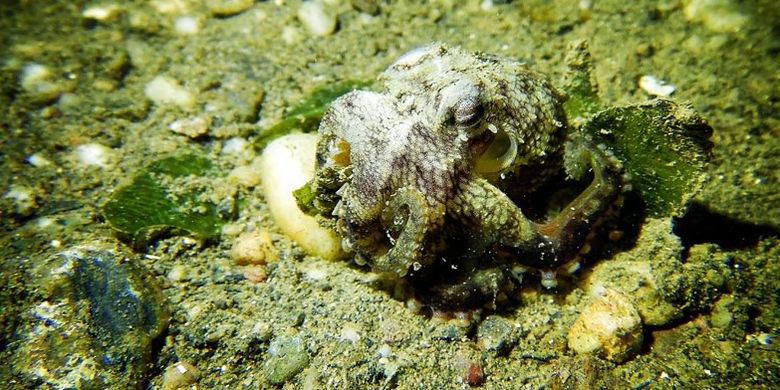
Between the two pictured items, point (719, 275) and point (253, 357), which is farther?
point (719, 275)

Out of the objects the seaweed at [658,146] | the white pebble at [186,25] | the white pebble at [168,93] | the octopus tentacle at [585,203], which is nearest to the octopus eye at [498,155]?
the octopus tentacle at [585,203]

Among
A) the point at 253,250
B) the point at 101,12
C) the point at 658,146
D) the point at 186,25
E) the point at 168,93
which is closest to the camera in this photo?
the point at 658,146

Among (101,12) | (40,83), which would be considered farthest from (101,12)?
(40,83)

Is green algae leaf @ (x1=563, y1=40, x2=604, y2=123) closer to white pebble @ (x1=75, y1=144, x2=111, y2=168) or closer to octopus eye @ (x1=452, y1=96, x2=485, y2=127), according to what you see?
octopus eye @ (x1=452, y1=96, x2=485, y2=127)

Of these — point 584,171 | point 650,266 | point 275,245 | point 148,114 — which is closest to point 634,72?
point 584,171

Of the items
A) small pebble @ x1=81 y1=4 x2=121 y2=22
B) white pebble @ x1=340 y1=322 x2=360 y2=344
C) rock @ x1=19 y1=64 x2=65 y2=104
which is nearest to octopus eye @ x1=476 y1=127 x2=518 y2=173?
white pebble @ x1=340 y1=322 x2=360 y2=344

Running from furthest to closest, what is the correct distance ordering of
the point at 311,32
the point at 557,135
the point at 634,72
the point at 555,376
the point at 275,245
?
the point at 311,32 < the point at 634,72 < the point at 275,245 < the point at 557,135 < the point at 555,376

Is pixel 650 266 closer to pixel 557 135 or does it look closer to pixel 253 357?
pixel 557 135

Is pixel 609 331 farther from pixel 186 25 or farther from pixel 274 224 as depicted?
pixel 186 25
